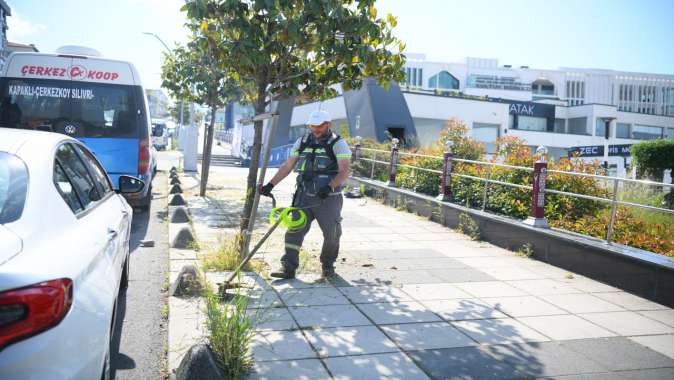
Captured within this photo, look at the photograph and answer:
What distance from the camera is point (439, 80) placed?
76062 millimetres

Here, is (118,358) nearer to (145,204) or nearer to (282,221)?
(282,221)

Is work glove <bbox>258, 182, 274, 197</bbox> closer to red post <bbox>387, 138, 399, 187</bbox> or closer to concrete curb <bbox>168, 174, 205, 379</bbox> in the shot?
concrete curb <bbox>168, 174, 205, 379</bbox>

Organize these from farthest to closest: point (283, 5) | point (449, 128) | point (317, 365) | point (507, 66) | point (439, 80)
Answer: point (507, 66) → point (439, 80) → point (449, 128) → point (283, 5) → point (317, 365)

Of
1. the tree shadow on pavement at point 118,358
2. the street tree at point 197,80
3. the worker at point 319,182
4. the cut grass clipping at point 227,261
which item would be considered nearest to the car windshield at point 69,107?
the cut grass clipping at point 227,261

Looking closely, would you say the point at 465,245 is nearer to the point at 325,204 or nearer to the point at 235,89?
the point at 325,204

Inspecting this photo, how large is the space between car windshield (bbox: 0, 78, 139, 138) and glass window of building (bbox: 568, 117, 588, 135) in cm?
5594

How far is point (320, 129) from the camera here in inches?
229

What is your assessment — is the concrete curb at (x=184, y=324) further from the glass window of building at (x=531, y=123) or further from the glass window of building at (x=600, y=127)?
the glass window of building at (x=600, y=127)

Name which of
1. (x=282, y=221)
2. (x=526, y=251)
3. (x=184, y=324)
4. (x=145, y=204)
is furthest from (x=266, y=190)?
(x=145, y=204)

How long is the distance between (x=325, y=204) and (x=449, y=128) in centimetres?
818

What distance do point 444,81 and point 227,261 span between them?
73.8 meters

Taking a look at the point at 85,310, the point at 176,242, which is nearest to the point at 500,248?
the point at 176,242

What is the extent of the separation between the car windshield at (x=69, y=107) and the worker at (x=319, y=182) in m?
4.54

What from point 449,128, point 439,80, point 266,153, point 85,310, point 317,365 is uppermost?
point 439,80
